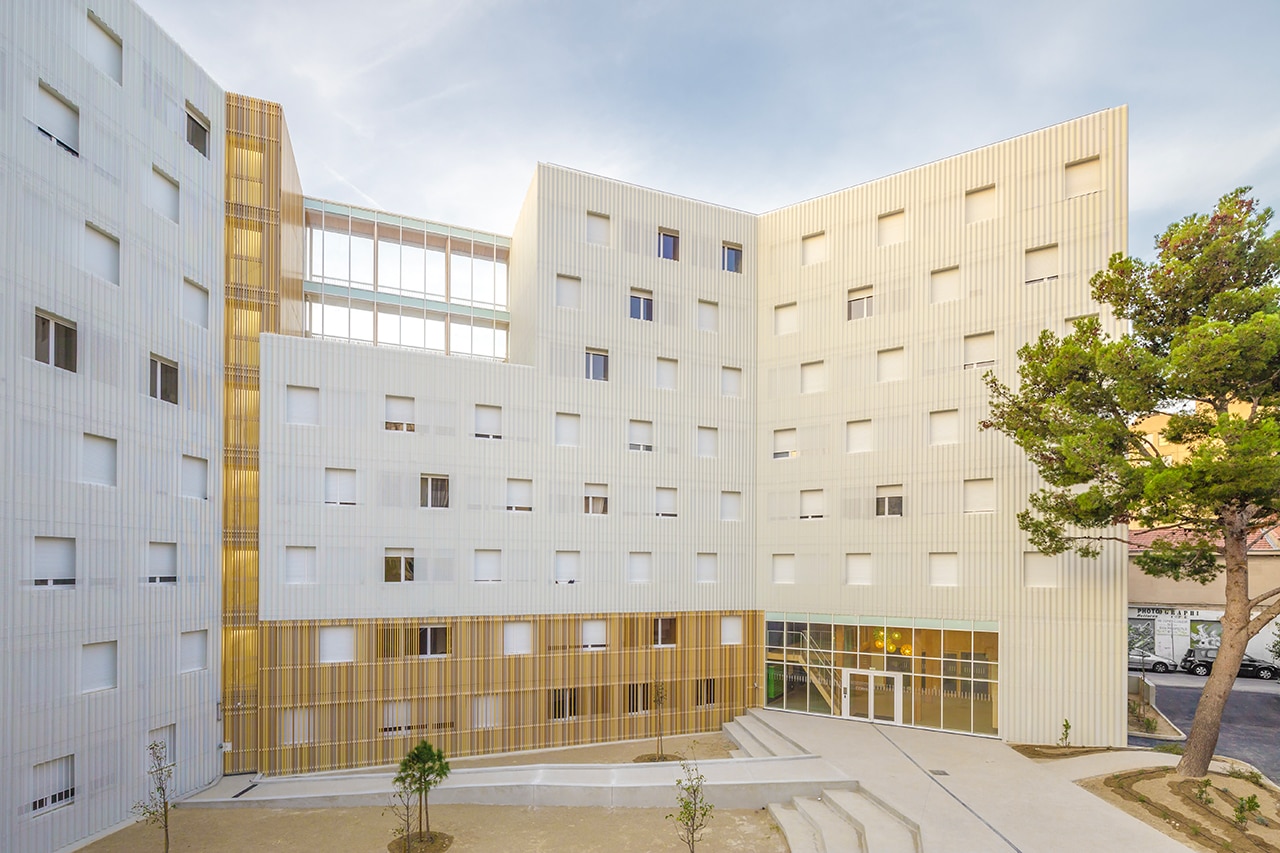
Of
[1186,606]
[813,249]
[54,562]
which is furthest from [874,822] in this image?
[1186,606]

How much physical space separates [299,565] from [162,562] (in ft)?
11.8

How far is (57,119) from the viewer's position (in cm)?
1548

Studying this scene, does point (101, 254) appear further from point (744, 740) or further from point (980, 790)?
point (980, 790)

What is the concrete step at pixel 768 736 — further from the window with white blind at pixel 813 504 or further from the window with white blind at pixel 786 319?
the window with white blind at pixel 786 319

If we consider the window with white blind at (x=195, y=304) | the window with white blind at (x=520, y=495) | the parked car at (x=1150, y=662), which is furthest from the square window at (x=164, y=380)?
the parked car at (x=1150, y=662)

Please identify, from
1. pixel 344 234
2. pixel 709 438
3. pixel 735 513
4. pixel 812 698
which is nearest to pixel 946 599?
pixel 812 698

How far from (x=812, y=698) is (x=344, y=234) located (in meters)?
22.8

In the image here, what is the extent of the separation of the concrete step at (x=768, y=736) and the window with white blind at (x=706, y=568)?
4685 mm

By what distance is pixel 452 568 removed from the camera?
22.2 meters

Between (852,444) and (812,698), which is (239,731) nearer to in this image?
(812,698)

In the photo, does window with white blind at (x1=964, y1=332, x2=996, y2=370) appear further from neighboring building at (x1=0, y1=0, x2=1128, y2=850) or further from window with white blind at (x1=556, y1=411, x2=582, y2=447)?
window with white blind at (x1=556, y1=411, x2=582, y2=447)

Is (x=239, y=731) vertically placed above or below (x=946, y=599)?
below

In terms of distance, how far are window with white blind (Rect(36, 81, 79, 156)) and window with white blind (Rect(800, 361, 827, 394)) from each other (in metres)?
21.2

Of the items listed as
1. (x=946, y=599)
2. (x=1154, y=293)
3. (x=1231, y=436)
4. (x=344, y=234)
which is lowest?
(x=946, y=599)
